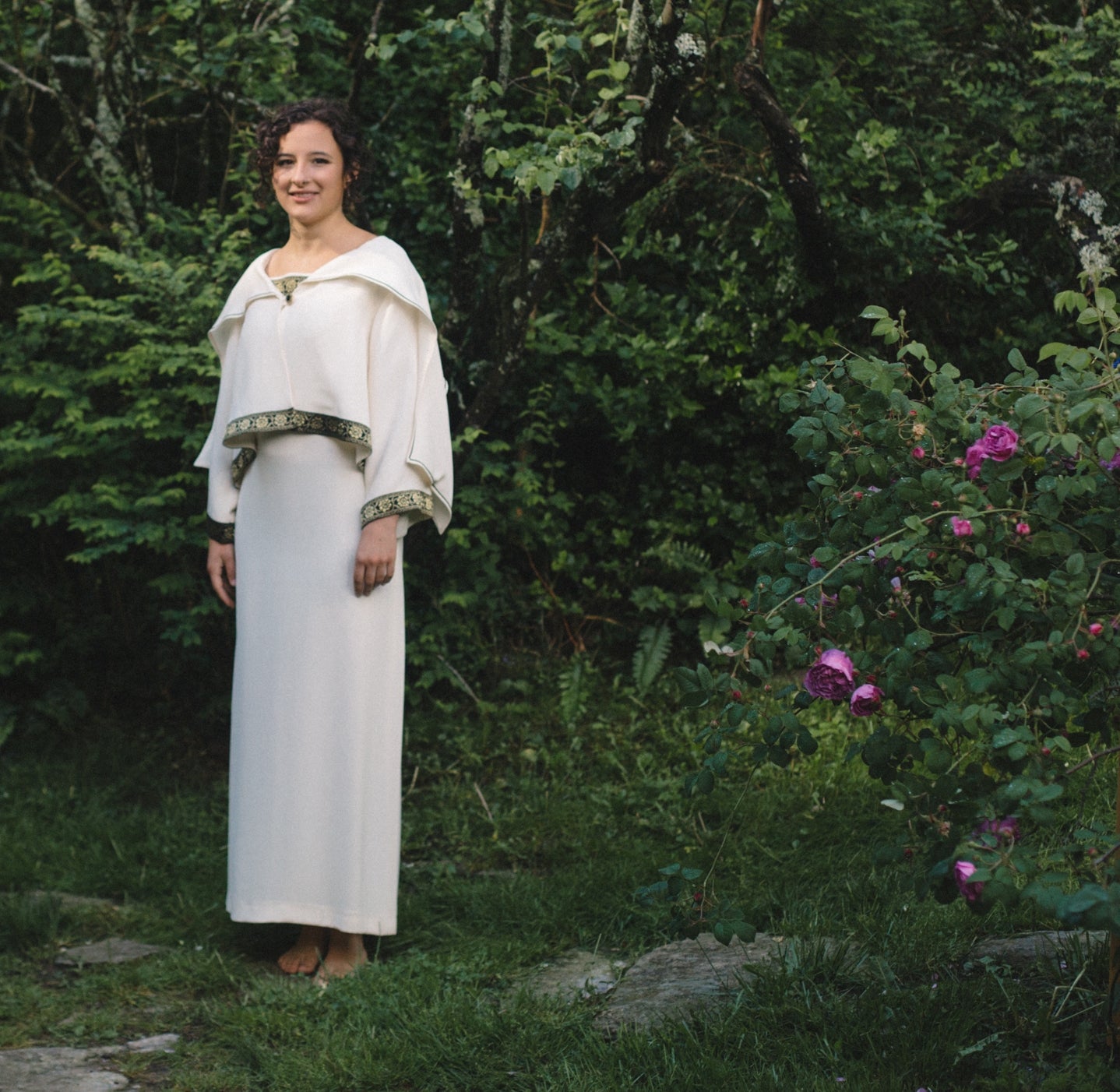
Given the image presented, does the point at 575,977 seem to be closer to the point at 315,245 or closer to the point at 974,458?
the point at 974,458

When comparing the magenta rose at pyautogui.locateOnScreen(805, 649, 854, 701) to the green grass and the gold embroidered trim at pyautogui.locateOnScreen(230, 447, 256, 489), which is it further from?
the gold embroidered trim at pyautogui.locateOnScreen(230, 447, 256, 489)

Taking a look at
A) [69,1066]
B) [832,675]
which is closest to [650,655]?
[69,1066]

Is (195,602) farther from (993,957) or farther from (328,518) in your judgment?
(993,957)

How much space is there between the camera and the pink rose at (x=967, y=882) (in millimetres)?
1932

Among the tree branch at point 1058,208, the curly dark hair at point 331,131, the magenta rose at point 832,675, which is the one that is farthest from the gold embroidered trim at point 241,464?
the tree branch at point 1058,208

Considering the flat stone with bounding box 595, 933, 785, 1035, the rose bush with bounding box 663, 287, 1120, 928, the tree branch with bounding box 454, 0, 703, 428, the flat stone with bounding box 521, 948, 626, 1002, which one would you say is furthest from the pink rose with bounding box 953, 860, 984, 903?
the tree branch with bounding box 454, 0, 703, 428

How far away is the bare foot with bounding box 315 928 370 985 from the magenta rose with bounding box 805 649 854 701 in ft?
5.75

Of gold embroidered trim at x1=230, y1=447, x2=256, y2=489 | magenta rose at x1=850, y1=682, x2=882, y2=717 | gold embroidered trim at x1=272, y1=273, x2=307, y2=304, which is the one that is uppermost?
gold embroidered trim at x1=272, y1=273, x2=307, y2=304

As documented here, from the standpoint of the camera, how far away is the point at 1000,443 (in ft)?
6.95

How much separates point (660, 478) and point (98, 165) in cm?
269

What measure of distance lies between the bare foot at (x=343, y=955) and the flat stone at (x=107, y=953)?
0.54 m

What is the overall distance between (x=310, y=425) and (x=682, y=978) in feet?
5.54

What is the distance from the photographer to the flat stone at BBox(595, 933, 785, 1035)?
282 centimetres

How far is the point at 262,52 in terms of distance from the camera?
5.20 meters
